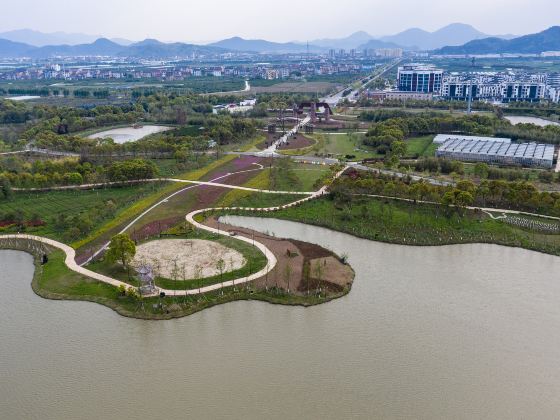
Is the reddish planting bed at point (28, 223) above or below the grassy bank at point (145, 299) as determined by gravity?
above

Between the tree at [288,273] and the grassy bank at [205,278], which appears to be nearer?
the grassy bank at [205,278]

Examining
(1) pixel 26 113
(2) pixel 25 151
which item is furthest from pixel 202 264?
(1) pixel 26 113

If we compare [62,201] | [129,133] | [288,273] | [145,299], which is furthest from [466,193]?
[129,133]

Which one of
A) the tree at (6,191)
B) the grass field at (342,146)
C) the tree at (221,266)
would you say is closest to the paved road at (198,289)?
the tree at (221,266)

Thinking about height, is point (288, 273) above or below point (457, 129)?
below

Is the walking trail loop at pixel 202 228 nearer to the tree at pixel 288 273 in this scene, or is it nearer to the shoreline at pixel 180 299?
the shoreline at pixel 180 299

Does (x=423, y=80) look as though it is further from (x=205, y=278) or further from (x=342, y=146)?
(x=205, y=278)

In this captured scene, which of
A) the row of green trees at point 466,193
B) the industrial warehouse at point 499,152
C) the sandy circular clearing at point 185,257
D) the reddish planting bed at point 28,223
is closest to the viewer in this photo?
the sandy circular clearing at point 185,257
